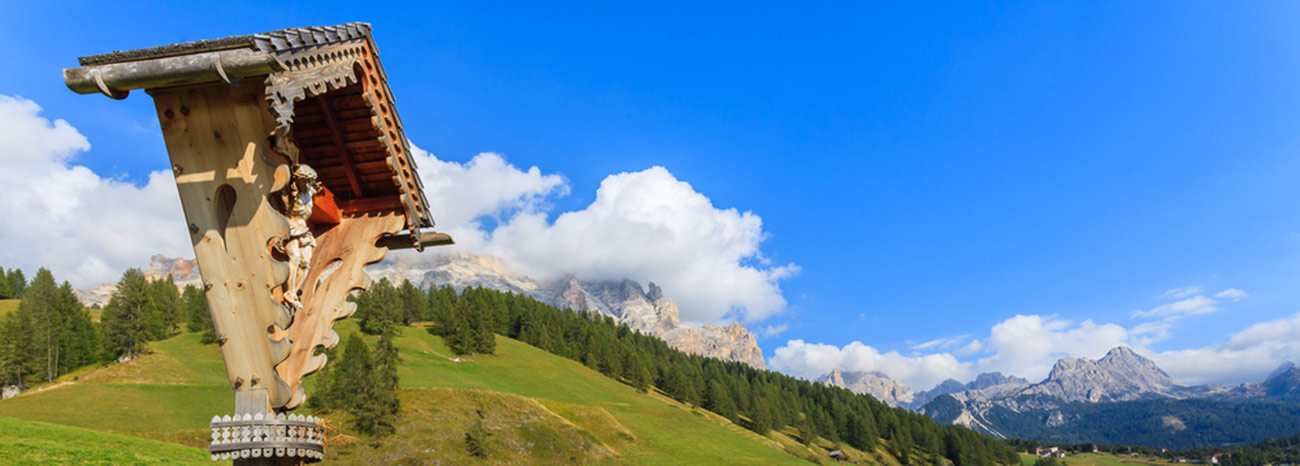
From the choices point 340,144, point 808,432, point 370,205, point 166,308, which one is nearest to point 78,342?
point 166,308

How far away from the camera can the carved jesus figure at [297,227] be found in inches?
237

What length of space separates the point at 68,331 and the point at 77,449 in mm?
69004

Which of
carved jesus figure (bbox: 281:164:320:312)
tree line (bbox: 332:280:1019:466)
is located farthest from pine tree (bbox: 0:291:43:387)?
carved jesus figure (bbox: 281:164:320:312)

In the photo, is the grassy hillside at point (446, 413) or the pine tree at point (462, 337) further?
the pine tree at point (462, 337)

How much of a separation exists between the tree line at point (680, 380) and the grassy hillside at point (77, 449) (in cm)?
7533

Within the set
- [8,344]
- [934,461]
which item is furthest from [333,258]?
[934,461]

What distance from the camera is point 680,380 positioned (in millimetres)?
139625

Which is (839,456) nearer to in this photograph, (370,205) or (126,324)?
(126,324)

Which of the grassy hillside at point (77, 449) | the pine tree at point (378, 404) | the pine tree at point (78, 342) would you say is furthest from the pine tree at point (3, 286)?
Answer: the grassy hillside at point (77, 449)

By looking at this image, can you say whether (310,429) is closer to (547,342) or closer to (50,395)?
(50,395)

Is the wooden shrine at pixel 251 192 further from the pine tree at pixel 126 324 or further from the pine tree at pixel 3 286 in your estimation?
the pine tree at pixel 3 286

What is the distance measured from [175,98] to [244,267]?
5.10 feet

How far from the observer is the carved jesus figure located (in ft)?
19.8

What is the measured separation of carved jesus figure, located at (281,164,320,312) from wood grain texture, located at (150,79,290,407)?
0.94 feet
